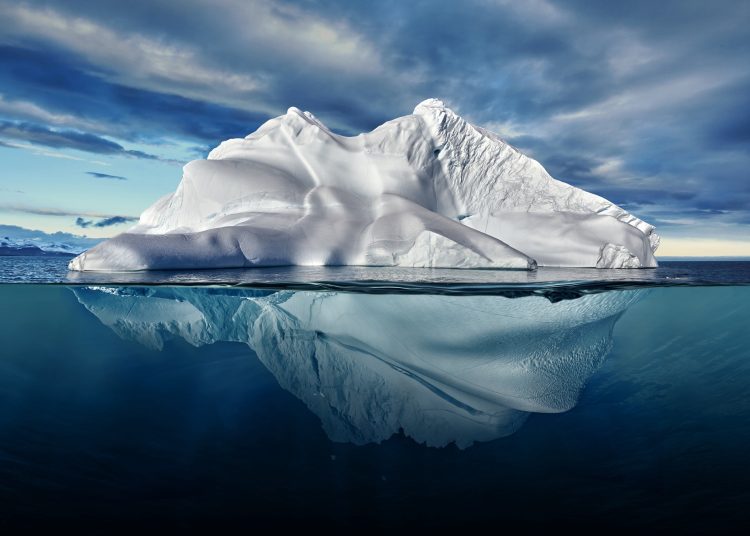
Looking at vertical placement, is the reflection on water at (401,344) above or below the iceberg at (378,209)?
below

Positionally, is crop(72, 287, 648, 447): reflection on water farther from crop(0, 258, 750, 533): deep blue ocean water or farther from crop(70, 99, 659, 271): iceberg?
crop(70, 99, 659, 271): iceberg

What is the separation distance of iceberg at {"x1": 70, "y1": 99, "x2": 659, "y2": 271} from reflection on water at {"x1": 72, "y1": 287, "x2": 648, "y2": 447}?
332cm

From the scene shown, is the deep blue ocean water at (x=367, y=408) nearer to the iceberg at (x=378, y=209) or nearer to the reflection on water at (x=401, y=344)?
the reflection on water at (x=401, y=344)

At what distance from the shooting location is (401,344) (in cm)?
764

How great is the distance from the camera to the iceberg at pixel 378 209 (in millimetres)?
13570

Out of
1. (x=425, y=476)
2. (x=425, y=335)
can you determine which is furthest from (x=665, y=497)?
(x=425, y=335)

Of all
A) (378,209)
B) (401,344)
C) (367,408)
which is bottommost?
(367,408)

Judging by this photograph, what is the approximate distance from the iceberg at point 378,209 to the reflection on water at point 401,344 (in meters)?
3.32

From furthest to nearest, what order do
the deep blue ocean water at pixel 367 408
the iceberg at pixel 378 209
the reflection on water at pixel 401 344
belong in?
the iceberg at pixel 378 209, the reflection on water at pixel 401 344, the deep blue ocean water at pixel 367 408

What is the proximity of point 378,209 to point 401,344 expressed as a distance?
10013 mm

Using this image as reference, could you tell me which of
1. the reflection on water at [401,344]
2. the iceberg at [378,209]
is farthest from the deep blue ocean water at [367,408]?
the iceberg at [378,209]

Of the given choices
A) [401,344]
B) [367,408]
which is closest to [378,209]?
[401,344]

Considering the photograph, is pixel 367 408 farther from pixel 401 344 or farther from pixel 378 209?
pixel 378 209

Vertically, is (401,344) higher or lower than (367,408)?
higher
